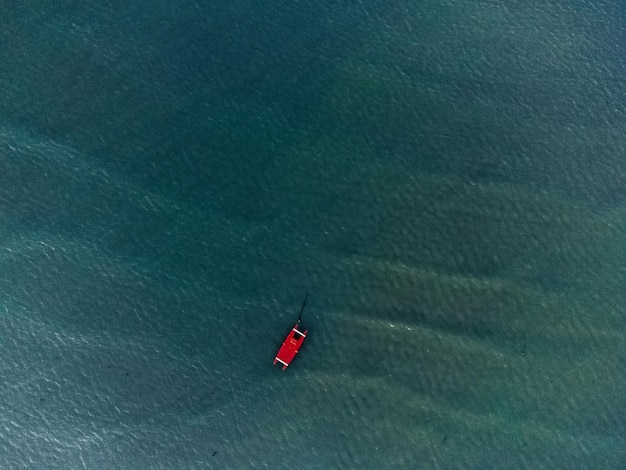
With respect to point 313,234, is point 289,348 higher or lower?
lower

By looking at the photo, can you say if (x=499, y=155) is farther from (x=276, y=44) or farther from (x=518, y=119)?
(x=276, y=44)

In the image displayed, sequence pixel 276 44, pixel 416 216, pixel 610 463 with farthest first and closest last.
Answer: pixel 276 44 → pixel 416 216 → pixel 610 463

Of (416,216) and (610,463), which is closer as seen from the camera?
(610,463)

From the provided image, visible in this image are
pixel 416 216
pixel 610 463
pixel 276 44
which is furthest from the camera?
pixel 276 44

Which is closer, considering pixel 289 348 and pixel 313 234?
pixel 289 348

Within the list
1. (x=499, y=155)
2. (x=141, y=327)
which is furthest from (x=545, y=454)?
(x=141, y=327)

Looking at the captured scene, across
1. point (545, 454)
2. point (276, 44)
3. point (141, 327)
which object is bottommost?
point (141, 327)

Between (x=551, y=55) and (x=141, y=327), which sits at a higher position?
Result: (x=551, y=55)
